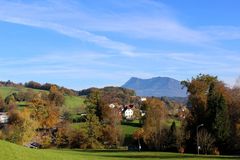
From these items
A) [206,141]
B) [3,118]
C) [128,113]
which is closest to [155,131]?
[206,141]

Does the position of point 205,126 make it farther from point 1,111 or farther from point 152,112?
point 1,111

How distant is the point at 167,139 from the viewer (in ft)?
315

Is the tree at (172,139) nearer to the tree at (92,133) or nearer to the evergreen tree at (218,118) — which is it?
the evergreen tree at (218,118)

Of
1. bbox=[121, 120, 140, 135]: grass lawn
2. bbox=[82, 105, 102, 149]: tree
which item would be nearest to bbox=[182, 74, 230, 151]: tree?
bbox=[82, 105, 102, 149]: tree

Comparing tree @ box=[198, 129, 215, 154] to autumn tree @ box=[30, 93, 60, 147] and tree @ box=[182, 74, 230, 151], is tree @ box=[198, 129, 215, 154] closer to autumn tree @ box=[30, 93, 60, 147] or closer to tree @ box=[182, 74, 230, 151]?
tree @ box=[182, 74, 230, 151]

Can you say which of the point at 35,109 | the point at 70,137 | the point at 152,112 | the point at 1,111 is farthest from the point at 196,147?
the point at 1,111

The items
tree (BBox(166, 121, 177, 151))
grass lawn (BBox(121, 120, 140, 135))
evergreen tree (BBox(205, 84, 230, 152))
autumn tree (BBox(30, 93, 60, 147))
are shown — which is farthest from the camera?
grass lawn (BBox(121, 120, 140, 135))

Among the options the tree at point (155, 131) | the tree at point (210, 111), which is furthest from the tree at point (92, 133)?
the tree at point (210, 111)

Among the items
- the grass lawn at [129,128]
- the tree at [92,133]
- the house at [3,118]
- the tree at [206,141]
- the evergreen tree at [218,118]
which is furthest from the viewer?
the house at [3,118]

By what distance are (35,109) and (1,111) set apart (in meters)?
65.0

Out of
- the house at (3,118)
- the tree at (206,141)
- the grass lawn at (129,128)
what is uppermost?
the house at (3,118)

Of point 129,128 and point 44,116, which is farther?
point 129,128

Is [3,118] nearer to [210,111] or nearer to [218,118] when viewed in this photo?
[210,111]

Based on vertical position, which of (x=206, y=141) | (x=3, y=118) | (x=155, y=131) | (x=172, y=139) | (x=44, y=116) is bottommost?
(x=206, y=141)
